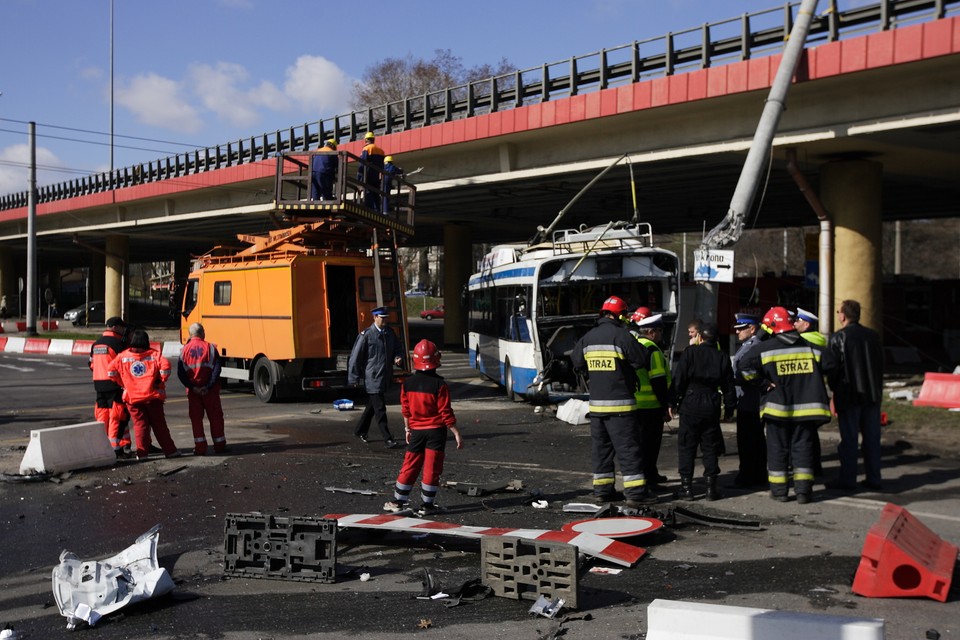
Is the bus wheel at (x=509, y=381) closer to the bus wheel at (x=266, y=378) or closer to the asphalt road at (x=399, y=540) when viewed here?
the asphalt road at (x=399, y=540)

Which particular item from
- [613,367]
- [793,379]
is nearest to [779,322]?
[793,379]

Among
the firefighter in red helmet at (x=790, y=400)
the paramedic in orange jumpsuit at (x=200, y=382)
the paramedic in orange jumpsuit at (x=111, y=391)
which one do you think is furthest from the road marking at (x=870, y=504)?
the paramedic in orange jumpsuit at (x=111, y=391)

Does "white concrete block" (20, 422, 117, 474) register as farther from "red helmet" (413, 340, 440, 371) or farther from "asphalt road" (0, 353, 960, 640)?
"red helmet" (413, 340, 440, 371)

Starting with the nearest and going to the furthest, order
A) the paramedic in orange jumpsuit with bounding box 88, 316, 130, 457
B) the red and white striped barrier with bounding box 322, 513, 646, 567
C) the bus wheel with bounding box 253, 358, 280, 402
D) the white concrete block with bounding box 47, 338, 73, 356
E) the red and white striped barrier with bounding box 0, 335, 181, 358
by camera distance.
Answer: the red and white striped barrier with bounding box 322, 513, 646, 567
the paramedic in orange jumpsuit with bounding box 88, 316, 130, 457
the bus wheel with bounding box 253, 358, 280, 402
the red and white striped barrier with bounding box 0, 335, 181, 358
the white concrete block with bounding box 47, 338, 73, 356

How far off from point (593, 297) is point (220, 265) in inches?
311

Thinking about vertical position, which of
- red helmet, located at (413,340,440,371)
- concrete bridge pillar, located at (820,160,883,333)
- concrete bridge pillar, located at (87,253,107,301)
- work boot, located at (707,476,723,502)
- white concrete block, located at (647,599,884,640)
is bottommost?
work boot, located at (707,476,723,502)

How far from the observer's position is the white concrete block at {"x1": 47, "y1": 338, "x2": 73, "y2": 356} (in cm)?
3262

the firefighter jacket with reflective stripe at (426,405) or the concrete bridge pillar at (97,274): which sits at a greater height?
the concrete bridge pillar at (97,274)

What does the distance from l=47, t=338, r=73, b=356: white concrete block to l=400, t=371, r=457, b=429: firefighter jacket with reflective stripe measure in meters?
28.1

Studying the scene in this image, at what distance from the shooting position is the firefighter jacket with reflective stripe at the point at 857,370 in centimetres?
922

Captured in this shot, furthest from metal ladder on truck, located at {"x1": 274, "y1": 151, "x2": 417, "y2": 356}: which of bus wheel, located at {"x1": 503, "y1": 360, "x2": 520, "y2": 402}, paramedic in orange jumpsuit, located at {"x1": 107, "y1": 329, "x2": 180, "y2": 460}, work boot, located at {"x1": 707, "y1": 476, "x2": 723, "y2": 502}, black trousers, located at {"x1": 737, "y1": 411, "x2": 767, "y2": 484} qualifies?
work boot, located at {"x1": 707, "y1": 476, "x2": 723, "y2": 502}

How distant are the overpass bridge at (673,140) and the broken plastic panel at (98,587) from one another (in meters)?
12.6

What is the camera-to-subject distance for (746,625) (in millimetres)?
3852

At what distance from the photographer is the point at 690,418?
8.78 m
